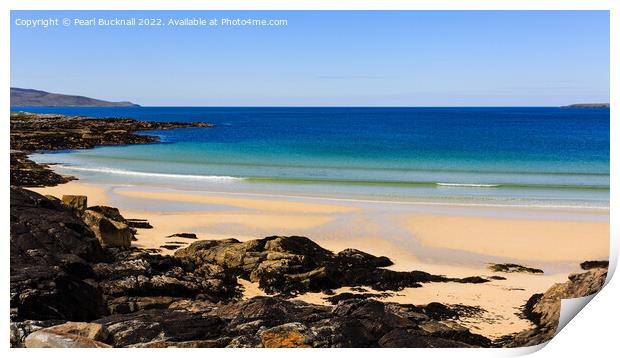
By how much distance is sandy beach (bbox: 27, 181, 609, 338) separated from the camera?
917 centimetres

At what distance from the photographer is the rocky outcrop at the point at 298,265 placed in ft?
31.0

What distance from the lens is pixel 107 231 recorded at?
10.3 meters

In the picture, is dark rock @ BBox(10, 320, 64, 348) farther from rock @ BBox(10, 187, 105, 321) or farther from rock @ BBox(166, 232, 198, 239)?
rock @ BBox(166, 232, 198, 239)

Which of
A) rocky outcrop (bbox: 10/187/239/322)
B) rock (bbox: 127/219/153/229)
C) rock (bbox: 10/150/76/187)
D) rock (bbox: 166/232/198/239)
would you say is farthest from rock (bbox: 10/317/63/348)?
rock (bbox: 10/150/76/187)

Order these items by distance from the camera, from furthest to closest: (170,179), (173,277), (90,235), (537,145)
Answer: (537,145)
(170,179)
(90,235)
(173,277)

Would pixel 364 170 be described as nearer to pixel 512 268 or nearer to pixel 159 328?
pixel 512 268

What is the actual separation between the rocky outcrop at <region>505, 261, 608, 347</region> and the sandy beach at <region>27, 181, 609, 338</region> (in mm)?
199

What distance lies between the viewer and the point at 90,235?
9.45 metres

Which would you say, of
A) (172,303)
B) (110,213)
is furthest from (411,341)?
(110,213)

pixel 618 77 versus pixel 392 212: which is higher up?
pixel 618 77

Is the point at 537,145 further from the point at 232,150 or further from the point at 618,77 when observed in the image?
the point at 618,77
